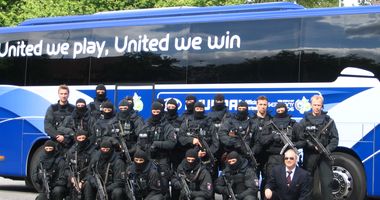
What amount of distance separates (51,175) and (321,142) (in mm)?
4136

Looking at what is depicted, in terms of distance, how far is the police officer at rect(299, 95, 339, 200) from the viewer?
9.82 meters

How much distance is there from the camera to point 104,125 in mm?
11125

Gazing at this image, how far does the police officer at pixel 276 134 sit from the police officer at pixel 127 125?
191cm

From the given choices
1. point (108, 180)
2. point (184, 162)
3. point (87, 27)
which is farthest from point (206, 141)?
point (87, 27)

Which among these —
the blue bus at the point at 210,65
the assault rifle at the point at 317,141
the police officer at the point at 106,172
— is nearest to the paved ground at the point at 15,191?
the blue bus at the point at 210,65

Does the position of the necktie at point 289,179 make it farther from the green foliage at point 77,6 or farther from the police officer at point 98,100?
the green foliage at point 77,6

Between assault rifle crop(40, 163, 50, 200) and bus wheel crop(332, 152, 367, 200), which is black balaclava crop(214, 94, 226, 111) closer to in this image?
bus wheel crop(332, 152, 367, 200)

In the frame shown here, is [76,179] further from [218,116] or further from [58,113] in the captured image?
[218,116]

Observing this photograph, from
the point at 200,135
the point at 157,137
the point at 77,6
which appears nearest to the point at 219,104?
the point at 200,135

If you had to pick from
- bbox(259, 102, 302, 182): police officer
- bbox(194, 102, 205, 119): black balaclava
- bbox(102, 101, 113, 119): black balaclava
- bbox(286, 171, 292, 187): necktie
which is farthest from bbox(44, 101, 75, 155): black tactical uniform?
bbox(286, 171, 292, 187): necktie

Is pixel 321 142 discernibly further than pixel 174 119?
No

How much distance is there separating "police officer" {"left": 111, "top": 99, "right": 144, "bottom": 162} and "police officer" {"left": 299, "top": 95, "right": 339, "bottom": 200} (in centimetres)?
249

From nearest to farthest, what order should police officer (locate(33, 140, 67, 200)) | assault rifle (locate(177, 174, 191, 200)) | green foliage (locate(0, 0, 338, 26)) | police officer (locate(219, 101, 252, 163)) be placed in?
assault rifle (locate(177, 174, 191, 200)) < police officer (locate(219, 101, 252, 163)) < police officer (locate(33, 140, 67, 200)) < green foliage (locate(0, 0, 338, 26))

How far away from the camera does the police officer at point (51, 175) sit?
36.3 feet
